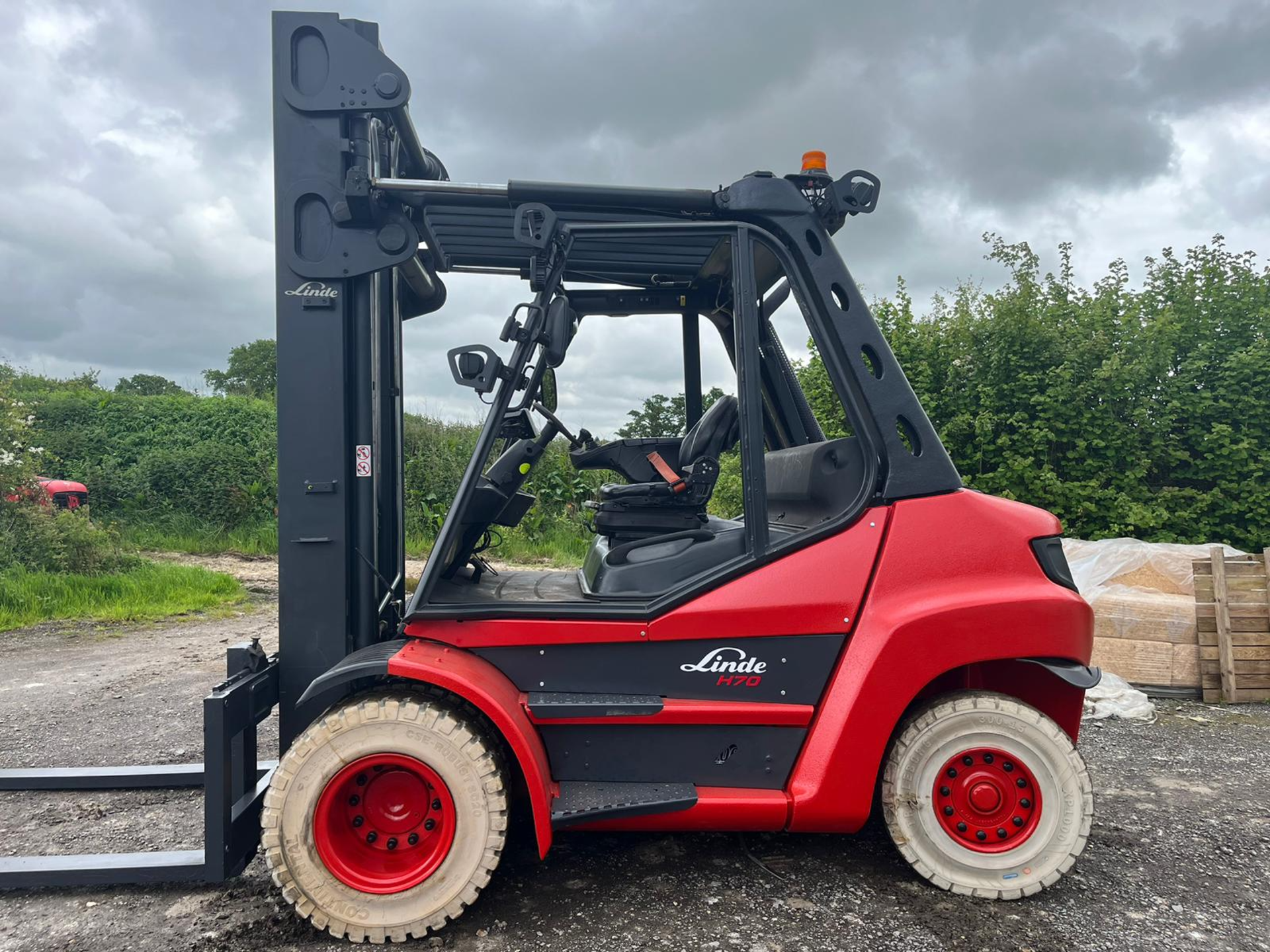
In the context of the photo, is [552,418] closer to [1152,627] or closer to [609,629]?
[609,629]

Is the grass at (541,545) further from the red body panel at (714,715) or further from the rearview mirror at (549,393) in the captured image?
the red body panel at (714,715)

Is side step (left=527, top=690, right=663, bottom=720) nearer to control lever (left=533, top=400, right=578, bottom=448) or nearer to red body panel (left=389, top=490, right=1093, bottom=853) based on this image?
red body panel (left=389, top=490, right=1093, bottom=853)

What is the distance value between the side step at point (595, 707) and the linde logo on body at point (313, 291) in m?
1.81

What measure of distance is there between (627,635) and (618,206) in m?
1.69

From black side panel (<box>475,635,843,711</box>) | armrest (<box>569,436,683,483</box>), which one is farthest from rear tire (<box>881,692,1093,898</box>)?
armrest (<box>569,436,683,483</box>)

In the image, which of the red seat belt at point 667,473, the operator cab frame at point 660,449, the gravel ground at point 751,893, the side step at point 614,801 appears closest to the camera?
the gravel ground at point 751,893

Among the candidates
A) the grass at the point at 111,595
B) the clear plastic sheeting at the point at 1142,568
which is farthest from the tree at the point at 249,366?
the clear plastic sheeting at the point at 1142,568

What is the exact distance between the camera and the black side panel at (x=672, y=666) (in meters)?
3.09

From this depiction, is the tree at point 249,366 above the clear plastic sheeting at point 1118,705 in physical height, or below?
above

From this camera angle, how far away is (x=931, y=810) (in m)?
3.13

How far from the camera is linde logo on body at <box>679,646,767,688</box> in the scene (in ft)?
10.2

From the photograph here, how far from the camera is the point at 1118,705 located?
579 cm

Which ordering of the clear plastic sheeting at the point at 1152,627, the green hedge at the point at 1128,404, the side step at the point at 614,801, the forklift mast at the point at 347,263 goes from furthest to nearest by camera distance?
the green hedge at the point at 1128,404, the clear plastic sheeting at the point at 1152,627, the forklift mast at the point at 347,263, the side step at the point at 614,801

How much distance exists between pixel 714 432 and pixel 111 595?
31.5ft
